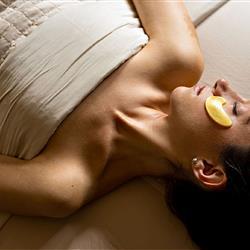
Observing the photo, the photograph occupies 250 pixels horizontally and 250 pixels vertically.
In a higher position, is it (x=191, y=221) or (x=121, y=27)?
(x=121, y=27)

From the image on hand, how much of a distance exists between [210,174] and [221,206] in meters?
0.08

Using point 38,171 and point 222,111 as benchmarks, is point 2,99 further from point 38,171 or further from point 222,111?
point 222,111

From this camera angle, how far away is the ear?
1098 mm

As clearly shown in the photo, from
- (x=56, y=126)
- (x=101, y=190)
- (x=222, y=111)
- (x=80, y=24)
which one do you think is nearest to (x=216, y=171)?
(x=222, y=111)

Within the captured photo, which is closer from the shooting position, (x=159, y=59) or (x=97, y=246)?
(x=97, y=246)

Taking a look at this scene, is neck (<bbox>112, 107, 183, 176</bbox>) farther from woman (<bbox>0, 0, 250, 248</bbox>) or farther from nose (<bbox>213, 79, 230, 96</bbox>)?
nose (<bbox>213, 79, 230, 96</bbox>)

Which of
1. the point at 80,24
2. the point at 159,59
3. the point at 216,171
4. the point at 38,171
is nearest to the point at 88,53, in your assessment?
the point at 80,24

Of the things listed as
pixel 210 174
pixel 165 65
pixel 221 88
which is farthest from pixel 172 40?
pixel 210 174

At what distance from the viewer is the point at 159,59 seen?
1.27 metres

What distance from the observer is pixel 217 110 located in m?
1.14

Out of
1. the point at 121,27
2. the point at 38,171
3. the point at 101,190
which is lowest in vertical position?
the point at 101,190

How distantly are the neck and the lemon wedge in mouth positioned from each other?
12cm

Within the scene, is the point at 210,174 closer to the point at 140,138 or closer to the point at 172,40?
the point at 140,138

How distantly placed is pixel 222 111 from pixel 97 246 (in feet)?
1.42
